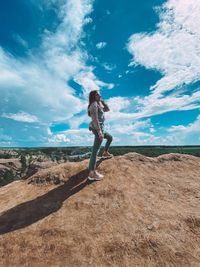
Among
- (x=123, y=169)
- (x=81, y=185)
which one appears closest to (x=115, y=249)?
(x=81, y=185)

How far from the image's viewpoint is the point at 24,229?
8742 mm

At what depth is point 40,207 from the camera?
1004 centimetres

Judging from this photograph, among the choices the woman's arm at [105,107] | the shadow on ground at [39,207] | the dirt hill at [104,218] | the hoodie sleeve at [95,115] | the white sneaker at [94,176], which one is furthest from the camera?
the woman's arm at [105,107]

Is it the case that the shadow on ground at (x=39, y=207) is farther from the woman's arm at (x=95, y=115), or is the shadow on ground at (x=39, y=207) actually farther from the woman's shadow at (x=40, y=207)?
the woman's arm at (x=95, y=115)

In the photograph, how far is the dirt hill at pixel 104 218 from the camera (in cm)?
742

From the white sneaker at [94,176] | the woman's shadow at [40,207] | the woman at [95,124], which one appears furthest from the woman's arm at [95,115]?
the woman's shadow at [40,207]

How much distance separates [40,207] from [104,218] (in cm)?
257

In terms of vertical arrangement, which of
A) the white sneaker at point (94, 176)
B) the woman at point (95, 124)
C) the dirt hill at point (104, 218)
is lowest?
the dirt hill at point (104, 218)

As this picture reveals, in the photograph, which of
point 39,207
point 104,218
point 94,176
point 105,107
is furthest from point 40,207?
point 105,107

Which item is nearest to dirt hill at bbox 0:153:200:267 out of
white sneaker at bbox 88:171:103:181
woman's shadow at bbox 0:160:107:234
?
woman's shadow at bbox 0:160:107:234

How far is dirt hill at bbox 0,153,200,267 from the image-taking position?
7422mm

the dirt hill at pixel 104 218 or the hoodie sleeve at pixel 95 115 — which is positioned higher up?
the hoodie sleeve at pixel 95 115

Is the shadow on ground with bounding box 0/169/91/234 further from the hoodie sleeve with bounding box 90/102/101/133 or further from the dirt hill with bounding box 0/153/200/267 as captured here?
the hoodie sleeve with bounding box 90/102/101/133

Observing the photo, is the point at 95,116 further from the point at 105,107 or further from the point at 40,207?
the point at 40,207
